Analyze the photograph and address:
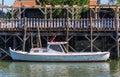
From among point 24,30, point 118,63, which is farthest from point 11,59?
point 118,63

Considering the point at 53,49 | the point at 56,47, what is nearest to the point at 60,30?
the point at 56,47

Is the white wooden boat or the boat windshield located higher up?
the boat windshield

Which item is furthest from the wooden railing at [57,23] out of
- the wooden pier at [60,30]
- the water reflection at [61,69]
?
the water reflection at [61,69]

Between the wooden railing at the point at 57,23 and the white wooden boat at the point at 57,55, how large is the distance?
2777 millimetres

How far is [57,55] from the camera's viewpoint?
48250 millimetres

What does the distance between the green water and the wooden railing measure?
382 cm

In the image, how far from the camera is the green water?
4147 cm

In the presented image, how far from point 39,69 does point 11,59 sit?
6744 mm

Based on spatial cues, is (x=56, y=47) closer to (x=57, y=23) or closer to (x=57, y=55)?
(x=57, y=55)

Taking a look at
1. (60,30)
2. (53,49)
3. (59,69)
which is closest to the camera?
(59,69)

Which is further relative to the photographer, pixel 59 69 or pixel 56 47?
pixel 56 47

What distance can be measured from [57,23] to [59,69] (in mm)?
7388

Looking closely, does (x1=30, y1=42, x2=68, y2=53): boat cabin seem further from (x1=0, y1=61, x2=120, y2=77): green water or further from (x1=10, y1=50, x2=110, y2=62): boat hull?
(x1=0, y1=61, x2=120, y2=77): green water

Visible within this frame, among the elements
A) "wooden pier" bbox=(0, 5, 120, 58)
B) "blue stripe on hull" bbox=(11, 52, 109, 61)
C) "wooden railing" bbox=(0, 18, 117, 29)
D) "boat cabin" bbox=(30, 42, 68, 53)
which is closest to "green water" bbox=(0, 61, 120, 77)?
"blue stripe on hull" bbox=(11, 52, 109, 61)
